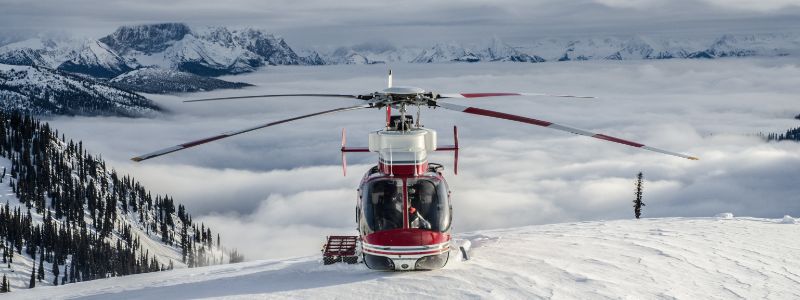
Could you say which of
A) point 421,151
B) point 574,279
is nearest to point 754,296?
point 574,279

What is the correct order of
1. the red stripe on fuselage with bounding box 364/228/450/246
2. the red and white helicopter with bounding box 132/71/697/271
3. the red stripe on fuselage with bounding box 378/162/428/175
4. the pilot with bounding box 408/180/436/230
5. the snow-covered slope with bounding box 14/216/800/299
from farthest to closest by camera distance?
the red stripe on fuselage with bounding box 378/162/428/175 < the pilot with bounding box 408/180/436/230 < the red and white helicopter with bounding box 132/71/697/271 < the red stripe on fuselage with bounding box 364/228/450/246 < the snow-covered slope with bounding box 14/216/800/299

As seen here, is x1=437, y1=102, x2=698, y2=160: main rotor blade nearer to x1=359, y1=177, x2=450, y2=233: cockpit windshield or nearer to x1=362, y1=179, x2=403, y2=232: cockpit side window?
x1=359, y1=177, x2=450, y2=233: cockpit windshield

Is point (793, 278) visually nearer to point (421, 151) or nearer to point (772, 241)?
point (772, 241)

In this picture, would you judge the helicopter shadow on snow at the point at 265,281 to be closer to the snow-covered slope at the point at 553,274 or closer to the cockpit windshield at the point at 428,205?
the snow-covered slope at the point at 553,274

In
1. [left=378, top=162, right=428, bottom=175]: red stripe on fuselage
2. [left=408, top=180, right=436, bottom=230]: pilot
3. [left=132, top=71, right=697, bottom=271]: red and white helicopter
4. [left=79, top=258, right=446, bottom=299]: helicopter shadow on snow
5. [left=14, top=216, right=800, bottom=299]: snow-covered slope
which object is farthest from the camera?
[left=378, top=162, right=428, bottom=175]: red stripe on fuselage

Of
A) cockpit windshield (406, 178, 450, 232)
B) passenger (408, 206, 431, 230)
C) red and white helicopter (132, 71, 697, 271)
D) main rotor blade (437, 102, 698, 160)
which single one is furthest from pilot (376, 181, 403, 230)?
main rotor blade (437, 102, 698, 160)

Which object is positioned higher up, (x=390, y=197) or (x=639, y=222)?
(x=390, y=197)
